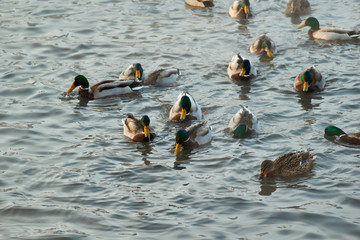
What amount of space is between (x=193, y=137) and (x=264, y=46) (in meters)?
5.25

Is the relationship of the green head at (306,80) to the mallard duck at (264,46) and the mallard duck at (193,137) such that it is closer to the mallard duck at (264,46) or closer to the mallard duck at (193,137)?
the mallard duck at (264,46)

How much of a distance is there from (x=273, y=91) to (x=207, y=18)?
20.4ft

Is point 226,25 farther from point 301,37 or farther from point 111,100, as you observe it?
point 111,100

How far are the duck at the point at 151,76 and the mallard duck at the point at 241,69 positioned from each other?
1.20m

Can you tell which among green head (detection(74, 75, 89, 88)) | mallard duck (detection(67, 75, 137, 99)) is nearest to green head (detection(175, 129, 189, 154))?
mallard duck (detection(67, 75, 137, 99))

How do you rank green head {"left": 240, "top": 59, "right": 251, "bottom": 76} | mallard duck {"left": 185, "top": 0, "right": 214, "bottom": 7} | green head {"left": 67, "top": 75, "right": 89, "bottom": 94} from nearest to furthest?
green head {"left": 67, "top": 75, "right": 89, "bottom": 94} → green head {"left": 240, "top": 59, "right": 251, "bottom": 76} → mallard duck {"left": 185, "top": 0, "right": 214, "bottom": 7}

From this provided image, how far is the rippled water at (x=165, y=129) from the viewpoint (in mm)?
9297

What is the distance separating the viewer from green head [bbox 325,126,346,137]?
465 inches

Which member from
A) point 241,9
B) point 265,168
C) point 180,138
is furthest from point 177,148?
point 241,9

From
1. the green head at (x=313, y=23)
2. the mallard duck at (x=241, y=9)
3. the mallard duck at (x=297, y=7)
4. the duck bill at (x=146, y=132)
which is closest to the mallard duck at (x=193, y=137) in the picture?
the duck bill at (x=146, y=132)

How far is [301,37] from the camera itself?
59.4ft

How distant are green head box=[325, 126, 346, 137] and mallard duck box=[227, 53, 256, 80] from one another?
3.31m

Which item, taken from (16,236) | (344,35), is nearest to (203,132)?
(16,236)

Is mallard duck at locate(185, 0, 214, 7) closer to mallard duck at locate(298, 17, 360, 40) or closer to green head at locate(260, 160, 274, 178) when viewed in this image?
mallard duck at locate(298, 17, 360, 40)
